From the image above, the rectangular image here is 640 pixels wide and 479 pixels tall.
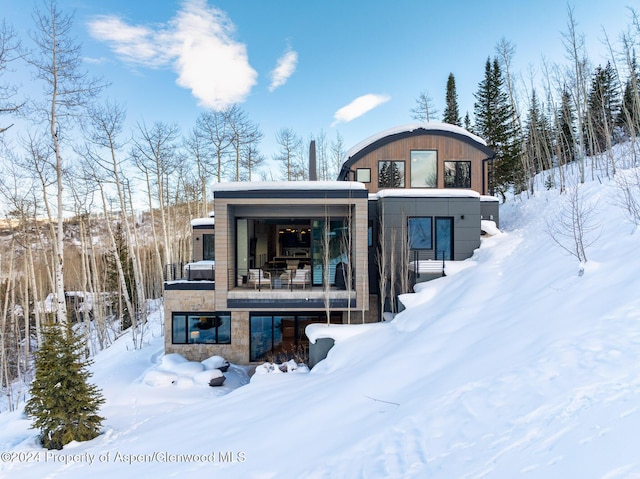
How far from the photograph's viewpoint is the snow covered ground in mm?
3395

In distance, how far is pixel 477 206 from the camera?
12.1 metres

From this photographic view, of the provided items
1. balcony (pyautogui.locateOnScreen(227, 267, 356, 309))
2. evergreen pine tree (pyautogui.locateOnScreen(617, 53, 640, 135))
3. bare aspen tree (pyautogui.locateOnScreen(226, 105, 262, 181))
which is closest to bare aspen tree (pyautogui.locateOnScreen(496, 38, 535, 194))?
evergreen pine tree (pyautogui.locateOnScreen(617, 53, 640, 135))

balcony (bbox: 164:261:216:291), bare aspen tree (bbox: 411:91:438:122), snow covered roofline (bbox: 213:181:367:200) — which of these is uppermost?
bare aspen tree (bbox: 411:91:438:122)

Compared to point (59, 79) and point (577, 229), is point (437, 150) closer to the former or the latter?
point (577, 229)

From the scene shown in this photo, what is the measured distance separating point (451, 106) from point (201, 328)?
33006 millimetres

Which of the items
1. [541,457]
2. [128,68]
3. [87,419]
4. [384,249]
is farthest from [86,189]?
[541,457]

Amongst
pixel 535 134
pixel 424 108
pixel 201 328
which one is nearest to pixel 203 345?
pixel 201 328

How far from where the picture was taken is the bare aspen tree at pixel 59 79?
11461mm

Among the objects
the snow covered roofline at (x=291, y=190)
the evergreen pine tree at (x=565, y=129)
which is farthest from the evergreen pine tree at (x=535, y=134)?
the snow covered roofline at (x=291, y=190)

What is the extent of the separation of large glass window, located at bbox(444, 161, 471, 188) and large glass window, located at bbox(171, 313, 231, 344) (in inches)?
448

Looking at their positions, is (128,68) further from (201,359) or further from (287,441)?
(287,441)

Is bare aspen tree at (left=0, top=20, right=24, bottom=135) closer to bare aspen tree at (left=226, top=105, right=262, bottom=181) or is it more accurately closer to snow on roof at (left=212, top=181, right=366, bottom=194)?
snow on roof at (left=212, top=181, right=366, bottom=194)

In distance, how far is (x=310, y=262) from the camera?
12492mm

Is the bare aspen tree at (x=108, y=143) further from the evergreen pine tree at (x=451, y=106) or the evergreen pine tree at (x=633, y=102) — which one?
the evergreen pine tree at (x=451, y=106)
